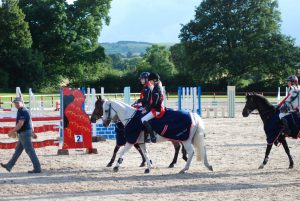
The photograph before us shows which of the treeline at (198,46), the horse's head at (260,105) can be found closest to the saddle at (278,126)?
the horse's head at (260,105)

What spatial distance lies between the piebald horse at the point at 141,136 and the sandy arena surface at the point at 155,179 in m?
0.30

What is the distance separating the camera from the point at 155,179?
11.5 m

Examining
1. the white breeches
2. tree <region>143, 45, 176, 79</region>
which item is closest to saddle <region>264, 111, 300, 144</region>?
the white breeches

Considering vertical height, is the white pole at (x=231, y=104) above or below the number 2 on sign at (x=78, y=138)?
above

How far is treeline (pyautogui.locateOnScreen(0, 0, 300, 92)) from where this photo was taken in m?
64.9

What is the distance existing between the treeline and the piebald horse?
50657 mm

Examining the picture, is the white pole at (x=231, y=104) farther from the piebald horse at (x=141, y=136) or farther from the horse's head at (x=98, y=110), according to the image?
the piebald horse at (x=141, y=136)

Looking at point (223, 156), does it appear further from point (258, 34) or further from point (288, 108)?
point (258, 34)

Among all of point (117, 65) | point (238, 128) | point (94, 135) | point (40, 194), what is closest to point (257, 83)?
point (238, 128)

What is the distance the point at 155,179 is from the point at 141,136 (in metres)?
1.44

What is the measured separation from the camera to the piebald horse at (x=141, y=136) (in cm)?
1241

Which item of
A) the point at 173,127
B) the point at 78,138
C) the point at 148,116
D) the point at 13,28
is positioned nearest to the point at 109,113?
the point at 148,116

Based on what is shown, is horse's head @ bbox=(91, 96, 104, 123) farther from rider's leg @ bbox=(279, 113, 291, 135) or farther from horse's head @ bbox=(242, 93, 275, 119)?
rider's leg @ bbox=(279, 113, 291, 135)

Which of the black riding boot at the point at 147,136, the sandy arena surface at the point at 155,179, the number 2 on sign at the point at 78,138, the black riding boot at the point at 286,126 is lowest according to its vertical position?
the sandy arena surface at the point at 155,179
